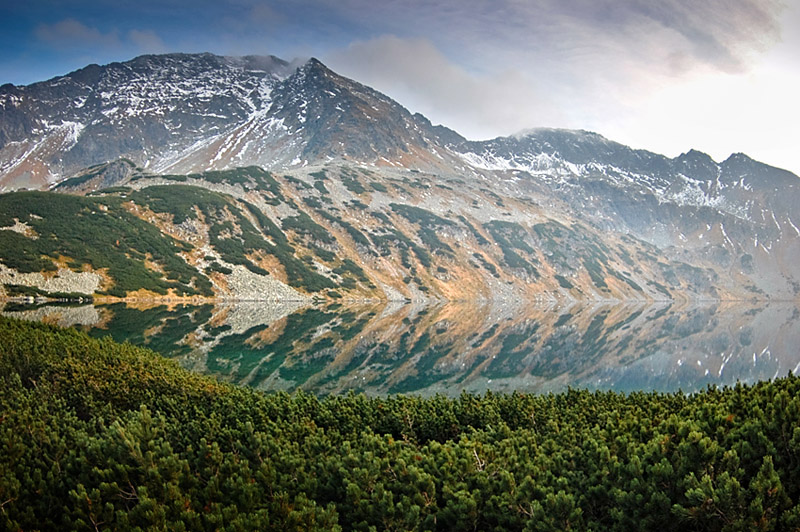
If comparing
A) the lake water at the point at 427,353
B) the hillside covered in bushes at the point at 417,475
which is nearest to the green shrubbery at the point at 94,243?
the lake water at the point at 427,353

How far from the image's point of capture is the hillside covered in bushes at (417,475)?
269 inches

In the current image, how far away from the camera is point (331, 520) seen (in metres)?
7.00

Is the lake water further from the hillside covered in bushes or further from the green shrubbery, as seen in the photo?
the green shrubbery

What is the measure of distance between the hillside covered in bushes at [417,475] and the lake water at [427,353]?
1579 cm

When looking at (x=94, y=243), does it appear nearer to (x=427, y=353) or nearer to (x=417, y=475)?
(x=427, y=353)

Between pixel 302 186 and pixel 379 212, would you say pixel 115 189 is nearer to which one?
pixel 302 186

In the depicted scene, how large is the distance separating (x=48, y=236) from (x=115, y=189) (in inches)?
1527

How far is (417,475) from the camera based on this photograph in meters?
7.98

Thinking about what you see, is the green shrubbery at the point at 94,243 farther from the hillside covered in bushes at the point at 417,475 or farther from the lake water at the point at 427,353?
the hillside covered in bushes at the point at 417,475

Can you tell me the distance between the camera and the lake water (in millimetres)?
29797

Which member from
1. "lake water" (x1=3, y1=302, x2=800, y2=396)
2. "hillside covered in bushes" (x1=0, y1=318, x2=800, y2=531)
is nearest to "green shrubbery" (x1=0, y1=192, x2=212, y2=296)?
"lake water" (x1=3, y1=302, x2=800, y2=396)

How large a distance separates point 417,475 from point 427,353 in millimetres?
31963

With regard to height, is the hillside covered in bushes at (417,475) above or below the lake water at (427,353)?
above

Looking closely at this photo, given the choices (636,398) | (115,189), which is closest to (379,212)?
(115,189)
